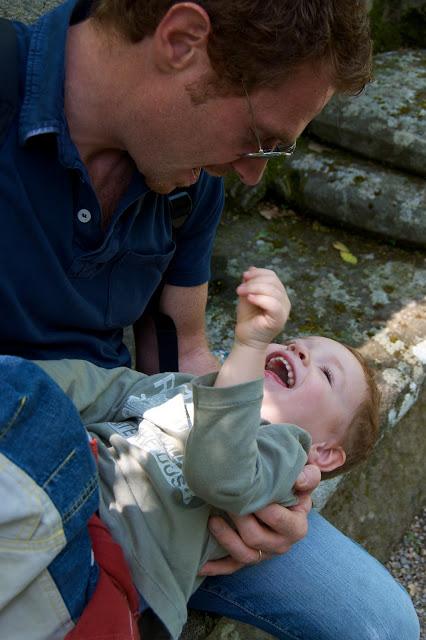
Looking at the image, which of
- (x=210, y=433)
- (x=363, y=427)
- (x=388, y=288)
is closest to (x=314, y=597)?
(x=363, y=427)

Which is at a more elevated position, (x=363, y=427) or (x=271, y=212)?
(x=363, y=427)

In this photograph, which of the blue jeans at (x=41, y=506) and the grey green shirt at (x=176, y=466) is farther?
the grey green shirt at (x=176, y=466)

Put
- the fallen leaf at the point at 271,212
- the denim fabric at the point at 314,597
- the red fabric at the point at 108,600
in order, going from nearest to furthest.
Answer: the red fabric at the point at 108,600, the denim fabric at the point at 314,597, the fallen leaf at the point at 271,212

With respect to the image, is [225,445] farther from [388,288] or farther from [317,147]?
[317,147]

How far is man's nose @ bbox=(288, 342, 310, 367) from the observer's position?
2.32 meters

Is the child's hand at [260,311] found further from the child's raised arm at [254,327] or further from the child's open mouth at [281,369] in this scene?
the child's open mouth at [281,369]

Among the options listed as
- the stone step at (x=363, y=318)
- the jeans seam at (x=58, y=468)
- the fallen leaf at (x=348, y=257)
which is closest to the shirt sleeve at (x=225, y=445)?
the jeans seam at (x=58, y=468)

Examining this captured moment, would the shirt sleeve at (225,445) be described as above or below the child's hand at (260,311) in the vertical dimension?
below

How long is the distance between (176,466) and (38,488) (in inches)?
25.4

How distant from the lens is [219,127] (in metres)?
1.83

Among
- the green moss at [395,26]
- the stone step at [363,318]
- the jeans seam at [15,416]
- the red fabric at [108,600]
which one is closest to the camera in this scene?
the jeans seam at [15,416]

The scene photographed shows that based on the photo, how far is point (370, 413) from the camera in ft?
7.63

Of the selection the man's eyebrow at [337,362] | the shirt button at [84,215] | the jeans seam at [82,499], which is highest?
the shirt button at [84,215]

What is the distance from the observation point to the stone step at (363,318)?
3.06 metres
